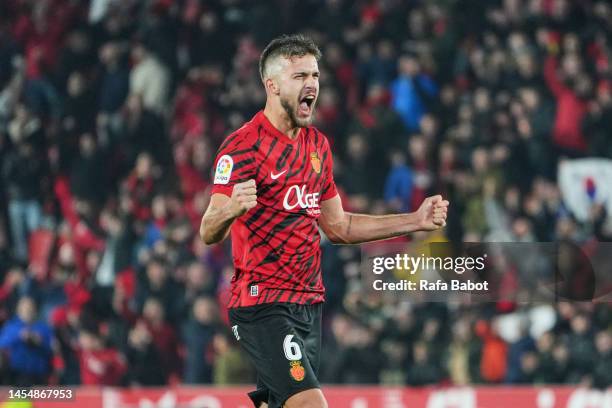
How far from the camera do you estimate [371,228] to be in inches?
225

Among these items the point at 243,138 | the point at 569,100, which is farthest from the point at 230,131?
the point at 243,138

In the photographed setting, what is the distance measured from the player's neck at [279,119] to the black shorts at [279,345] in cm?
80

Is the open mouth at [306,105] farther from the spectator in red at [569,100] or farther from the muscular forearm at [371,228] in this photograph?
the spectator in red at [569,100]

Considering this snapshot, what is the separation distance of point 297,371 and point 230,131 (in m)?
7.96

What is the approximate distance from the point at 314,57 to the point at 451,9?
8.34 metres

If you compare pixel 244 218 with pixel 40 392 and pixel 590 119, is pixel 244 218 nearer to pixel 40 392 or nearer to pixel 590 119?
pixel 40 392

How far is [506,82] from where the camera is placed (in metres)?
12.5

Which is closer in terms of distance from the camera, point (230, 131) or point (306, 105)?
point (306, 105)

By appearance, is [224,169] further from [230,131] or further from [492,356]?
[230,131]

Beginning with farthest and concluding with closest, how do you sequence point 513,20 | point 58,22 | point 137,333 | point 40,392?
point 58,22 < point 513,20 < point 137,333 < point 40,392

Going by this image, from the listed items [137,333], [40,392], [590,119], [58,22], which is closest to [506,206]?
[590,119]

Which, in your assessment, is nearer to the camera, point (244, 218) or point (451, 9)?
point (244, 218)

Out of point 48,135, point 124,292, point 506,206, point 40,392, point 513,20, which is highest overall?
point 513,20

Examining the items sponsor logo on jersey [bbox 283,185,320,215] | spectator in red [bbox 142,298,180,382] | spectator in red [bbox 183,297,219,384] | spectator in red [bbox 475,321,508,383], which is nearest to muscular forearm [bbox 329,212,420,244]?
sponsor logo on jersey [bbox 283,185,320,215]
